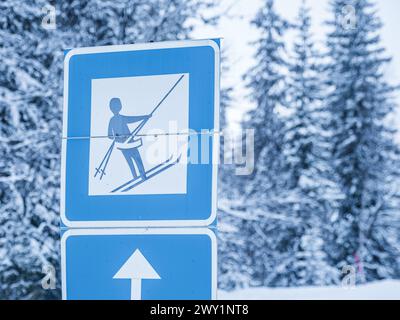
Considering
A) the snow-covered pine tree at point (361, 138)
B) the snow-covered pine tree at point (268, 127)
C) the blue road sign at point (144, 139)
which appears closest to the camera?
the blue road sign at point (144, 139)

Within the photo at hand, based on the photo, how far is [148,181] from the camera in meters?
2.57

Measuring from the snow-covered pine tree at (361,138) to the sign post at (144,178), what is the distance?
25.7 metres

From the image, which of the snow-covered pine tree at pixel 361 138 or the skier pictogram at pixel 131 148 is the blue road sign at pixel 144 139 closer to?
the skier pictogram at pixel 131 148

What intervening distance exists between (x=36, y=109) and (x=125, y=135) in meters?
7.74

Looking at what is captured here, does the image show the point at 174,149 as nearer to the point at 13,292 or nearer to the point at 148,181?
the point at 148,181

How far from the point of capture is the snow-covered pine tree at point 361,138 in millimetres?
27719

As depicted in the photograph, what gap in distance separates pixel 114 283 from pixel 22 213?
24.1 feet

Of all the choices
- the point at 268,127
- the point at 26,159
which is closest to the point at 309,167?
the point at 268,127

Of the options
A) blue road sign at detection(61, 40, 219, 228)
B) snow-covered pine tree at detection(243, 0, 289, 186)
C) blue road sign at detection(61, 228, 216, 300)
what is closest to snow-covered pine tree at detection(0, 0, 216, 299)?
blue road sign at detection(61, 40, 219, 228)

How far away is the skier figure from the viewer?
8.43 feet

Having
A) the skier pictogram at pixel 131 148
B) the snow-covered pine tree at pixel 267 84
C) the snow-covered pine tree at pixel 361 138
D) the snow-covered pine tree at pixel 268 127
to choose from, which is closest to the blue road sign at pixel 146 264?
the skier pictogram at pixel 131 148

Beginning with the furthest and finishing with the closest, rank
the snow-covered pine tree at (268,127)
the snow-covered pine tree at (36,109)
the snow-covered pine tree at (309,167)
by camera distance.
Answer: the snow-covered pine tree at (268,127)
the snow-covered pine tree at (309,167)
the snow-covered pine tree at (36,109)
